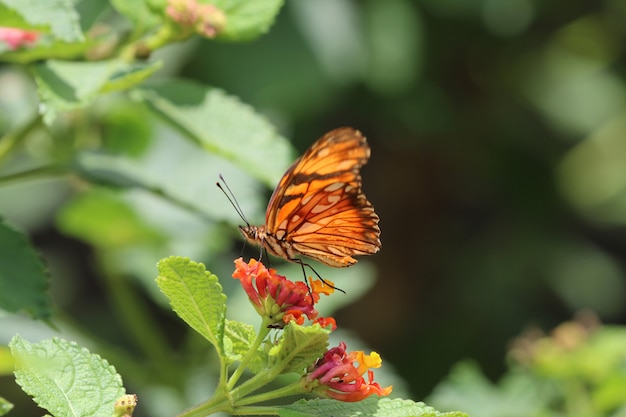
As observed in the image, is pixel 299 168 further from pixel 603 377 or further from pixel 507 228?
pixel 507 228

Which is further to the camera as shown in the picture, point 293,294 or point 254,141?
point 254,141

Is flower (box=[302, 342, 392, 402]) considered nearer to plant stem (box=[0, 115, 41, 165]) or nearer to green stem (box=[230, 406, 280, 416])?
green stem (box=[230, 406, 280, 416])

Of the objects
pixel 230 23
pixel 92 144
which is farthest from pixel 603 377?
pixel 92 144

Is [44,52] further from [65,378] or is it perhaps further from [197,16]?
[65,378]

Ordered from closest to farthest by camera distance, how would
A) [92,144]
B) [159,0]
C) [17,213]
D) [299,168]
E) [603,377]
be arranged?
[299,168], [159,0], [603,377], [92,144], [17,213]

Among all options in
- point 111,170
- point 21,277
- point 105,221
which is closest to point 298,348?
point 21,277

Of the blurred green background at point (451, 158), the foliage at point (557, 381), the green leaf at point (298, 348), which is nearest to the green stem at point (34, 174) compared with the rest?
the green leaf at point (298, 348)

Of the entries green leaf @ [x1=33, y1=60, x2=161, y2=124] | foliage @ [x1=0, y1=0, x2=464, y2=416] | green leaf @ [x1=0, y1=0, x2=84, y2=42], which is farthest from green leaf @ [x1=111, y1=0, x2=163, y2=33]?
green leaf @ [x1=0, y1=0, x2=84, y2=42]
